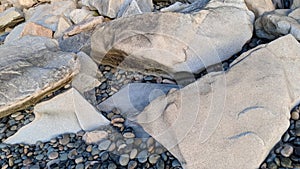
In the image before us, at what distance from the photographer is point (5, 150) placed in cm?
214

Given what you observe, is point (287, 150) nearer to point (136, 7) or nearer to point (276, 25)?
point (276, 25)

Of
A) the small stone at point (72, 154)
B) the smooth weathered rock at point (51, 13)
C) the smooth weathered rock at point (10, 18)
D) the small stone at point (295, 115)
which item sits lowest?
the smooth weathered rock at point (10, 18)

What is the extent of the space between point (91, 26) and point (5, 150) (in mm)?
1396

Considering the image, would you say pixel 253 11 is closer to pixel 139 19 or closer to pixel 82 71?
pixel 139 19

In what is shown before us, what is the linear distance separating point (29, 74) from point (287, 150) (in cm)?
157

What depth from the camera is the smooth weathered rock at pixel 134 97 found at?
225cm

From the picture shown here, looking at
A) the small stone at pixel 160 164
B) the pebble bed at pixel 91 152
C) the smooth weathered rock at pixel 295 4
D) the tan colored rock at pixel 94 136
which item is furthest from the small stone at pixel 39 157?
the smooth weathered rock at pixel 295 4

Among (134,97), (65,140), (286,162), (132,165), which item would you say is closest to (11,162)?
(65,140)

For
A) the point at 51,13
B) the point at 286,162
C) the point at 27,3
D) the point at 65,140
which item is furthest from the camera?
the point at 27,3

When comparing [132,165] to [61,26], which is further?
[61,26]

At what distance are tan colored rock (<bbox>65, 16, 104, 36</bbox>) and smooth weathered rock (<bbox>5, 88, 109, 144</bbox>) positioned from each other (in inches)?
38.2

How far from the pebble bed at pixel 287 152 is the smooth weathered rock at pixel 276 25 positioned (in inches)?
28.5

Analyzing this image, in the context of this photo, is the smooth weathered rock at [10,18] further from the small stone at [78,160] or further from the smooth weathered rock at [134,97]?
the small stone at [78,160]

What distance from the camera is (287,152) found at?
5.59ft
